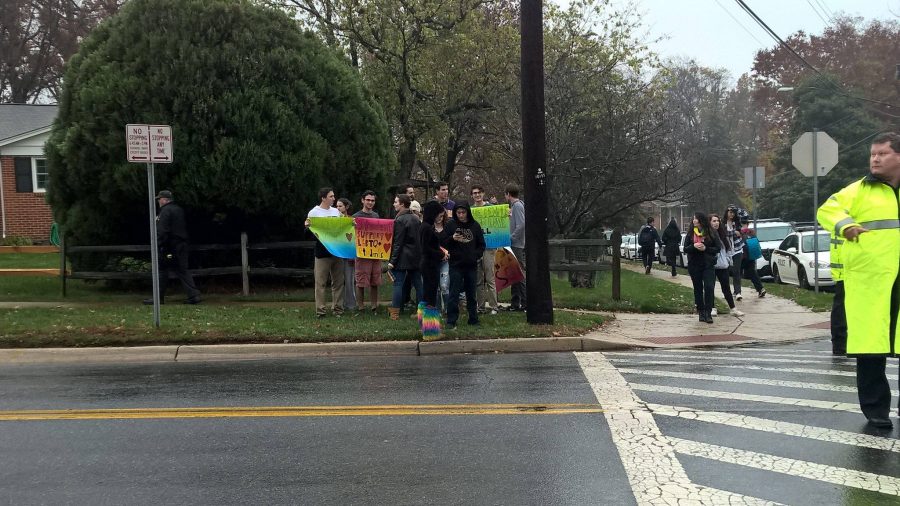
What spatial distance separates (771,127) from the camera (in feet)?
193

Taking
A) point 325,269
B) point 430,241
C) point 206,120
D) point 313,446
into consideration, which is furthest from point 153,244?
point 313,446

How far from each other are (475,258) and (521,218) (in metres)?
2.13

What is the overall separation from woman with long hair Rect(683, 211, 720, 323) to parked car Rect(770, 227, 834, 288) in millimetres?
5827

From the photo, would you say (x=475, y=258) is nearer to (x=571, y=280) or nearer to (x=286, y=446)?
(x=286, y=446)

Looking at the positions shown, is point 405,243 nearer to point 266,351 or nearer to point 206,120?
point 266,351

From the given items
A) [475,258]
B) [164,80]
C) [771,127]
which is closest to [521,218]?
[475,258]

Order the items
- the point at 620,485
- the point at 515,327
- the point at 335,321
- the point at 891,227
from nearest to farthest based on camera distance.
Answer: the point at 620,485 → the point at 891,227 → the point at 515,327 → the point at 335,321

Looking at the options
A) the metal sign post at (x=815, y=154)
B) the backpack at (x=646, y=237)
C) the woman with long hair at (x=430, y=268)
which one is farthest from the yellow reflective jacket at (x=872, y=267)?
the backpack at (x=646, y=237)

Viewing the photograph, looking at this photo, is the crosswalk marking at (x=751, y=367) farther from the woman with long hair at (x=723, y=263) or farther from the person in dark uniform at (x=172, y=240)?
the person in dark uniform at (x=172, y=240)

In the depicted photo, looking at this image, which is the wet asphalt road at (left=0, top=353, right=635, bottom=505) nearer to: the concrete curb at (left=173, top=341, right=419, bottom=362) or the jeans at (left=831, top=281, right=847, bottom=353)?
the concrete curb at (left=173, top=341, right=419, bottom=362)

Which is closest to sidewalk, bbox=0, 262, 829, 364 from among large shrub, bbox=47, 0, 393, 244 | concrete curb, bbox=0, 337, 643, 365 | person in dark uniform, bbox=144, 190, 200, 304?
concrete curb, bbox=0, 337, 643, 365

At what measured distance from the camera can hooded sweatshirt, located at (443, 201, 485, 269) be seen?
989cm

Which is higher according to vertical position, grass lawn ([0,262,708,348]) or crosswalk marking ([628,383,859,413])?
grass lawn ([0,262,708,348])

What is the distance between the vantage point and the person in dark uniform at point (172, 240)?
12.2 meters
